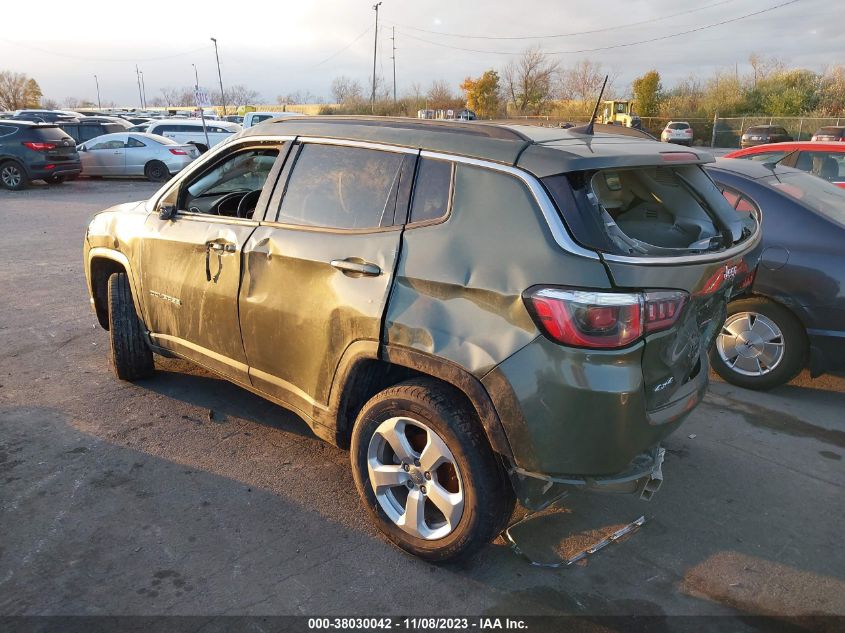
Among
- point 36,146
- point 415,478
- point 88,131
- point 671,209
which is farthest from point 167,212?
point 88,131

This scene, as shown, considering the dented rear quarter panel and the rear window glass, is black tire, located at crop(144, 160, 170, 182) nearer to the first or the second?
the rear window glass

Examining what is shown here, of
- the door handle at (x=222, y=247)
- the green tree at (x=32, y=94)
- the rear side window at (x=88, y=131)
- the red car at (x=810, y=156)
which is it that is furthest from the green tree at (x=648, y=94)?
the green tree at (x=32, y=94)

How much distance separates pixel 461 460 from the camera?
106 inches

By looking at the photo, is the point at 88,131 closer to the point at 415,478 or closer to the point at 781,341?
the point at 781,341

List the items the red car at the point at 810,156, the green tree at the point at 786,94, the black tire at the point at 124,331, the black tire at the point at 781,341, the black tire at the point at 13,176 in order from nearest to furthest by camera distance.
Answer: the black tire at the point at 124,331 < the black tire at the point at 781,341 < the red car at the point at 810,156 < the black tire at the point at 13,176 < the green tree at the point at 786,94

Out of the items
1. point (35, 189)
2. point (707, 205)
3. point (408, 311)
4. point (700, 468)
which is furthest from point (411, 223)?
point (35, 189)

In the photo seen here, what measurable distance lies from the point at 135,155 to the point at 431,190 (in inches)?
716

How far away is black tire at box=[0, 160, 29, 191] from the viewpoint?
1650 cm

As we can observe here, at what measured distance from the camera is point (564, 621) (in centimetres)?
263

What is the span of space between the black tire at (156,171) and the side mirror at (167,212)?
52.5 feet

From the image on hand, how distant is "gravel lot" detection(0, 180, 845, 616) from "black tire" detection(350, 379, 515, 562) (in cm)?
19

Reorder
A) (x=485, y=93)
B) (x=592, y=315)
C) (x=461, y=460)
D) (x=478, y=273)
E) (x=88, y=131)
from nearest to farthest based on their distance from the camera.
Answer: (x=592, y=315), (x=478, y=273), (x=461, y=460), (x=88, y=131), (x=485, y=93)

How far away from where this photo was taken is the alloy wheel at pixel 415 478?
2.81 metres

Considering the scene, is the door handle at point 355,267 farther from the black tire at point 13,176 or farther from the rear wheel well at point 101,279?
the black tire at point 13,176
